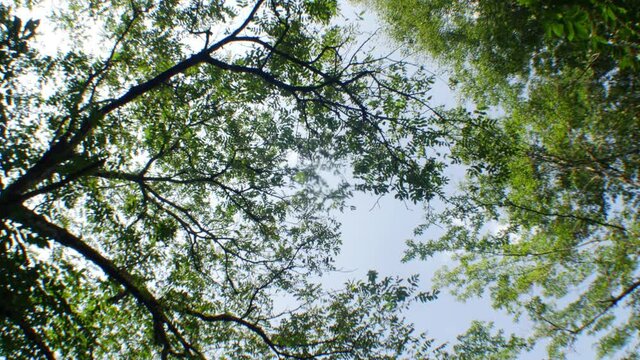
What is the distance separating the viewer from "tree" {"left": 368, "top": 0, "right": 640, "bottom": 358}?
7465mm

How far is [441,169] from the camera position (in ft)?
21.1

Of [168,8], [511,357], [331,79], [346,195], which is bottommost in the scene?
[511,357]

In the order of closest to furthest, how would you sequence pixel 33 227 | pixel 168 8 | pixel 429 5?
pixel 33 227, pixel 168 8, pixel 429 5

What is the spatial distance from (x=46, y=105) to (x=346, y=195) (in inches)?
223

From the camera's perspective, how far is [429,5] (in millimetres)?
9320

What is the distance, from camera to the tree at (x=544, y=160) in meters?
7.46

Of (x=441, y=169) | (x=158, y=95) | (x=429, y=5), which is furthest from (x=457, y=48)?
(x=158, y=95)

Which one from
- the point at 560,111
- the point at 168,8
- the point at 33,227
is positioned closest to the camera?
the point at 33,227

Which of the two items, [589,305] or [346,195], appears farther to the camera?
[589,305]

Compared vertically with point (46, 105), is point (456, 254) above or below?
below

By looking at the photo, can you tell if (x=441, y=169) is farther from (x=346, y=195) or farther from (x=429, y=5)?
(x=429, y=5)

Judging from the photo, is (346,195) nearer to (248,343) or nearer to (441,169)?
(441,169)

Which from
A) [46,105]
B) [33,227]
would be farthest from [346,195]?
[46,105]

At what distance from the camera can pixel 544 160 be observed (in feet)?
27.7
